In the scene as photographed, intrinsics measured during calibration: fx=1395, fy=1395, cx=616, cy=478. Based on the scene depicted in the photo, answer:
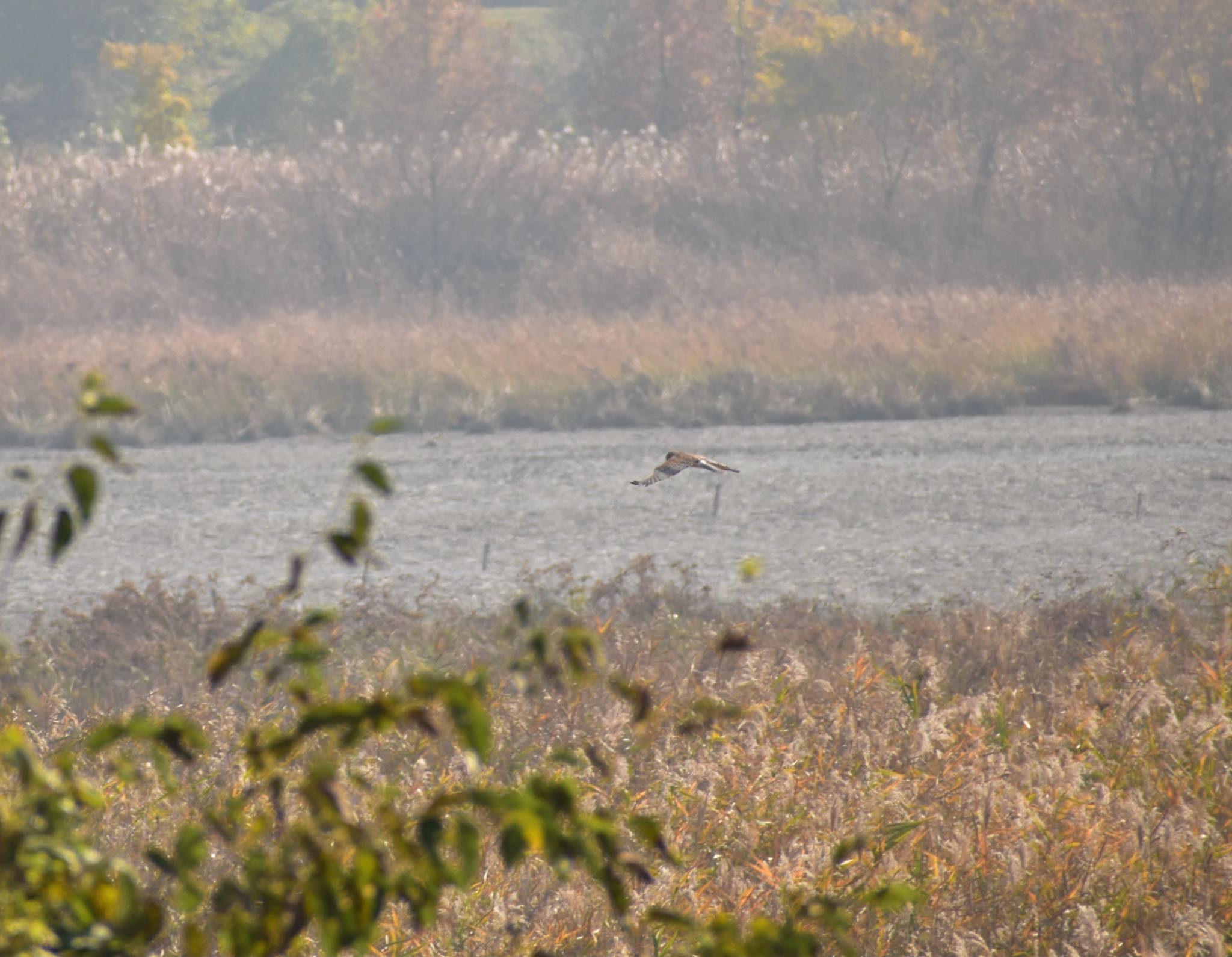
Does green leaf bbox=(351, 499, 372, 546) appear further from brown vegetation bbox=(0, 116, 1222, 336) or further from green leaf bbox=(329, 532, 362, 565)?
brown vegetation bbox=(0, 116, 1222, 336)

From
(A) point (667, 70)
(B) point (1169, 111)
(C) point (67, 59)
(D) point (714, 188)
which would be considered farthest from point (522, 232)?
(C) point (67, 59)

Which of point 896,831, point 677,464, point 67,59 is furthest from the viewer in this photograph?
point 67,59

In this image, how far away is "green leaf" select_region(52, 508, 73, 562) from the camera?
1.21 m

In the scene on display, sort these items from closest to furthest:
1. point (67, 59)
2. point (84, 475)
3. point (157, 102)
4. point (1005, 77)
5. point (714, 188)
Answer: point (84, 475), point (714, 188), point (1005, 77), point (157, 102), point (67, 59)

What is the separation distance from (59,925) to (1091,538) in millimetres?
6831

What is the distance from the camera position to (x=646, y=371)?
39.5 feet

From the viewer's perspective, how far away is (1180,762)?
12.9 feet

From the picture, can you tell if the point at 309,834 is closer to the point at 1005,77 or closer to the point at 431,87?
the point at 1005,77

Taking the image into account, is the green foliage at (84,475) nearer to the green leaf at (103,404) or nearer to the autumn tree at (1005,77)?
the green leaf at (103,404)

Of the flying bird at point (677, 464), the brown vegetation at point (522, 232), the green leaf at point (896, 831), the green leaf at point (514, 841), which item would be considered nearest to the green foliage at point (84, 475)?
the green leaf at point (514, 841)

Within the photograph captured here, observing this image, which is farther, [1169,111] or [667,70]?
[667,70]

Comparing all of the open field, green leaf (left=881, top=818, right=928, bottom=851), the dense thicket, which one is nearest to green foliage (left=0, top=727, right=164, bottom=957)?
green leaf (left=881, top=818, right=928, bottom=851)

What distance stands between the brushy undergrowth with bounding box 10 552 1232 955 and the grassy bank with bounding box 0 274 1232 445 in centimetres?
553

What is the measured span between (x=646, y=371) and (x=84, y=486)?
36.0 ft
